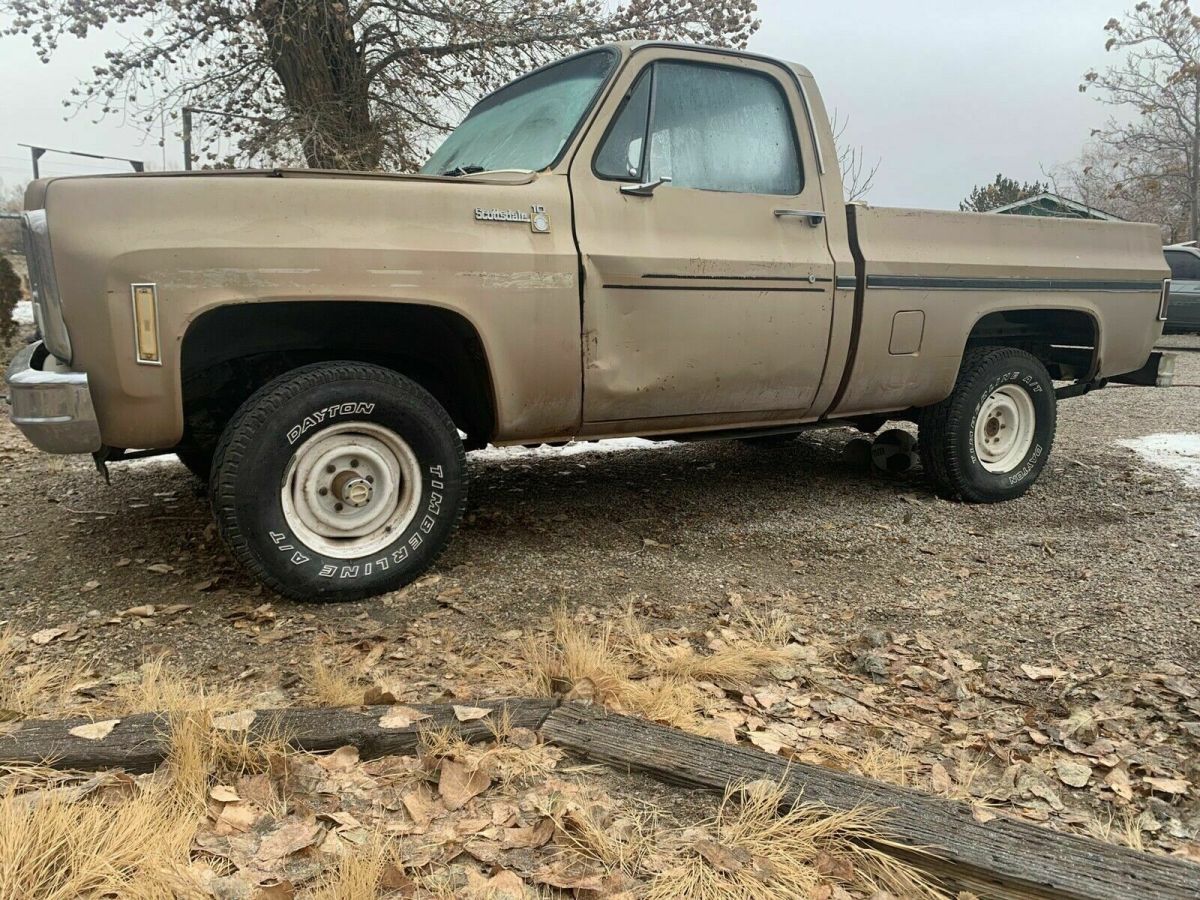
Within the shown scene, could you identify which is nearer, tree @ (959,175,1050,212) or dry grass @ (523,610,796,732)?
dry grass @ (523,610,796,732)

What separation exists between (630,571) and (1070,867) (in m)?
2.18

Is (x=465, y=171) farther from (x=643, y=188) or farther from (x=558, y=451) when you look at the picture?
(x=558, y=451)

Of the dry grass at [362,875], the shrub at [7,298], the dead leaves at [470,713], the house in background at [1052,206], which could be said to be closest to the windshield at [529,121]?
the dead leaves at [470,713]

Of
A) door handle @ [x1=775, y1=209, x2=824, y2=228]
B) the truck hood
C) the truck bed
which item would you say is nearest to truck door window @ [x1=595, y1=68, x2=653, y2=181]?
the truck hood

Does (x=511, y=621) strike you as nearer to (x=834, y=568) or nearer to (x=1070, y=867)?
(x=834, y=568)

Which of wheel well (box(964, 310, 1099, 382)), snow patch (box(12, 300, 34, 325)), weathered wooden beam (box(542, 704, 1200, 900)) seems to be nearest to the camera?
weathered wooden beam (box(542, 704, 1200, 900))

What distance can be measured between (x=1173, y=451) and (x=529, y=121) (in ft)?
17.1

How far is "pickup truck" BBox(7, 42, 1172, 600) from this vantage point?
2.96 metres

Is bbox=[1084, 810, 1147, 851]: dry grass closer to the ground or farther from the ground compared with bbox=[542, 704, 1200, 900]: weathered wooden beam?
closer to the ground

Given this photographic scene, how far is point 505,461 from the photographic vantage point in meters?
5.94

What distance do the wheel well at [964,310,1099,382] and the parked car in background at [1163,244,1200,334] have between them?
12.0m

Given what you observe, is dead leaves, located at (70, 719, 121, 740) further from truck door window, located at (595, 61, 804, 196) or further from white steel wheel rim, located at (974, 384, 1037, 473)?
white steel wheel rim, located at (974, 384, 1037, 473)

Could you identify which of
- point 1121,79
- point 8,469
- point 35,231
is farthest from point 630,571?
point 1121,79

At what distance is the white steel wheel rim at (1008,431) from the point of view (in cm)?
512
